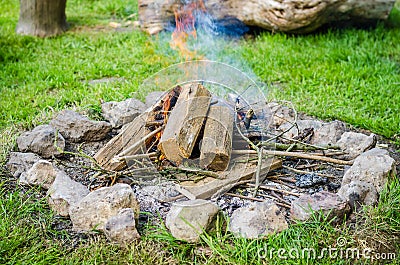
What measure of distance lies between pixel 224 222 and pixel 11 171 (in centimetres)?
131

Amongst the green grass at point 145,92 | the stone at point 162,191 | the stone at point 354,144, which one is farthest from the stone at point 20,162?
the stone at point 354,144

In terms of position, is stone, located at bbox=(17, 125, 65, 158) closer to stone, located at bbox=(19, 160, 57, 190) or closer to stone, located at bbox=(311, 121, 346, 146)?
stone, located at bbox=(19, 160, 57, 190)

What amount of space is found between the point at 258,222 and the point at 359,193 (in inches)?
22.7

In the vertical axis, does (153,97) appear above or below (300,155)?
above

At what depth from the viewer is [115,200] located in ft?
8.83

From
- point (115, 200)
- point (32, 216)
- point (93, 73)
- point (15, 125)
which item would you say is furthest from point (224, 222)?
point (93, 73)

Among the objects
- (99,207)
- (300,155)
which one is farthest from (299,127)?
(99,207)

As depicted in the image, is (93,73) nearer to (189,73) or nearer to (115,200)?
(189,73)

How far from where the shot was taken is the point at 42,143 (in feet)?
10.9

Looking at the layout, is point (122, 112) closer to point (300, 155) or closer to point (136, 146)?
point (136, 146)

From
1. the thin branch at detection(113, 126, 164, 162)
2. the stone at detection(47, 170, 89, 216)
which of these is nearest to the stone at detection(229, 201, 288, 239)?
the thin branch at detection(113, 126, 164, 162)

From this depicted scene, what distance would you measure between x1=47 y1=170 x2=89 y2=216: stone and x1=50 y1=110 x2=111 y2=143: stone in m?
0.55

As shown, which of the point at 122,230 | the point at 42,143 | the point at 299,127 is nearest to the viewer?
the point at 122,230

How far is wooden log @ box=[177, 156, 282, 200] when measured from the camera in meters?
2.84
